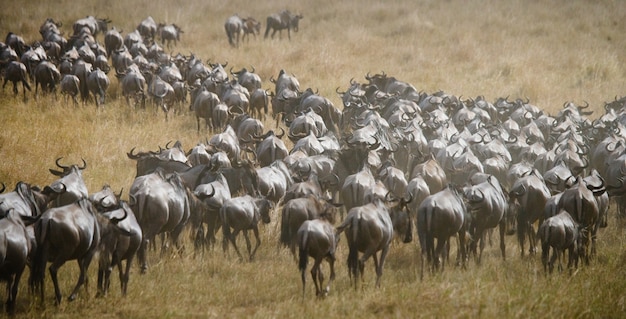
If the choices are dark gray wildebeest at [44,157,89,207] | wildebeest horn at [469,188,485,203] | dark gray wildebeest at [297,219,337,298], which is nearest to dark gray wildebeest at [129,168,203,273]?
dark gray wildebeest at [44,157,89,207]

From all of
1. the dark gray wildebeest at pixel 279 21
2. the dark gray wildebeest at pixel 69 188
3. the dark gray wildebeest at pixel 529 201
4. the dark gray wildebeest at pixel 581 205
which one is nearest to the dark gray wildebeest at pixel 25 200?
the dark gray wildebeest at pixel 69 188

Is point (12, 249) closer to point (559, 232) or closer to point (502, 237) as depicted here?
point (559, 232)

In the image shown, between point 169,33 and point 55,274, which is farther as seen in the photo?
point 169,33

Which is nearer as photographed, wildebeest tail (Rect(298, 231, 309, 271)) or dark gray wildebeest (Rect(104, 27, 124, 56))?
wildebeest tail (Rect(298, 231, 309, 271))

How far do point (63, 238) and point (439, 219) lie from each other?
4.17 m

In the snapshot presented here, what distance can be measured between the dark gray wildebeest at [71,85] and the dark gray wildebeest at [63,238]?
1076 cm

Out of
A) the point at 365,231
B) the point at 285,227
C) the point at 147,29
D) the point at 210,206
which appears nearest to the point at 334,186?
the point at 210,206

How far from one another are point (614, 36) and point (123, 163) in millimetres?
22155

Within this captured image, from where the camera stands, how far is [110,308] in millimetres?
6965

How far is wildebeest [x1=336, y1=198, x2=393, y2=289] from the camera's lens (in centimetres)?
744

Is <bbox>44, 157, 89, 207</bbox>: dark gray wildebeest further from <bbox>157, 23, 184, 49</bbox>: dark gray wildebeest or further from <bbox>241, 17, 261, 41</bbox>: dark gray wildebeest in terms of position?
<bbox>241, 17, 261, 41</bbox>: dark gray wildebeest

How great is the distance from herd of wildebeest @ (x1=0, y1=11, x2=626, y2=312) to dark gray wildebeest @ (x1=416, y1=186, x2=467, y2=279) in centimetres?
2

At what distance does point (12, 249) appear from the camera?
6285 millimetres

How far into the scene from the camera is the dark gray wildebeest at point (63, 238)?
21.5ft
